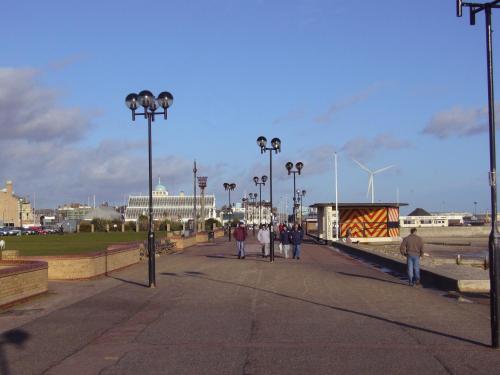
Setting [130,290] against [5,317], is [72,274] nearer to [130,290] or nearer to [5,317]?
[130,290]

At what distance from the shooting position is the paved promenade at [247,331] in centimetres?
926

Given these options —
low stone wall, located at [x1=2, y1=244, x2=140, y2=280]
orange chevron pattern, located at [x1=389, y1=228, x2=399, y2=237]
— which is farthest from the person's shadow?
orange chevron pattern, located at [x1=389, y1=228, x2=399, y2=237]

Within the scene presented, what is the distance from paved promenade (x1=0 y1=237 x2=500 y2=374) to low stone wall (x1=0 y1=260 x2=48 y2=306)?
1.37 ft

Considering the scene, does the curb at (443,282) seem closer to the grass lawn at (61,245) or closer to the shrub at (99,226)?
the grass lawn at (61,245)

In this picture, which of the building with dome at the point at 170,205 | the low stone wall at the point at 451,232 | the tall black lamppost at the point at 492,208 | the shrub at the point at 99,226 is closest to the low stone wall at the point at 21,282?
the tall black lamppost at the point at 492,208

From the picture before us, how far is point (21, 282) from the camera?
16.4 m

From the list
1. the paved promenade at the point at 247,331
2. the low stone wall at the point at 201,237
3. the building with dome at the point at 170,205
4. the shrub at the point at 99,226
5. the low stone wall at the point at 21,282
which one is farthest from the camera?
the building with dome at the point at 170,205

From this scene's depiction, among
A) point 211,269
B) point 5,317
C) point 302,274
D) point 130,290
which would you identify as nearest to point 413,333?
point 5,317

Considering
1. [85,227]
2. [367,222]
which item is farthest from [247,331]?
[85,227]

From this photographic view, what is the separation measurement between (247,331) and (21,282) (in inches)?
271

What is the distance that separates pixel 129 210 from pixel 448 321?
175 meters

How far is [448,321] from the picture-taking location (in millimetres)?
12969

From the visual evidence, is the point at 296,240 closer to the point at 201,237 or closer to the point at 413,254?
the point at 413,254

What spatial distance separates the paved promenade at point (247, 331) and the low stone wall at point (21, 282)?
0.42m
